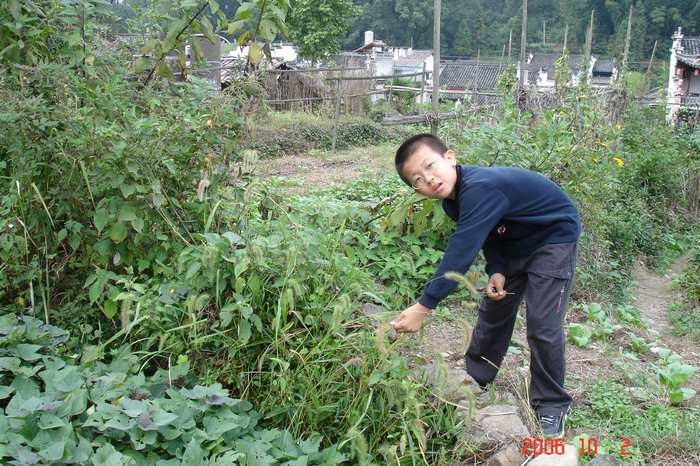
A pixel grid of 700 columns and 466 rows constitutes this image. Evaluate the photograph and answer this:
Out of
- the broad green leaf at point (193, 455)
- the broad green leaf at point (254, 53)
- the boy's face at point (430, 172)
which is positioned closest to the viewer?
the broad green leaf at point (193, 455)

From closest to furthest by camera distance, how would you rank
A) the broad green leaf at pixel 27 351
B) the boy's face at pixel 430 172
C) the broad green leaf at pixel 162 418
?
the broad green leaf at pixel 162 418 → the broad green leaf at pixel 27 351 → the boy's face at pixel 430 172

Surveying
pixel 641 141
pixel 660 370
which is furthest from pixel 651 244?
pixel 660 370

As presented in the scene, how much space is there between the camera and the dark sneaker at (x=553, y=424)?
116 inches

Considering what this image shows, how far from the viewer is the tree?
922 inches

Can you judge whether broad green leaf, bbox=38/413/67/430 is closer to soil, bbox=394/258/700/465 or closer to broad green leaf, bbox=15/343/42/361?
broad green leaf, bbox=15/343/42/361

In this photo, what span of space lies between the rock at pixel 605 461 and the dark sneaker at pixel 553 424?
11.6 inches

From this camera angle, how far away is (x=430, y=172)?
274 cm

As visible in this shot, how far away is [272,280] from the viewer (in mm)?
2797

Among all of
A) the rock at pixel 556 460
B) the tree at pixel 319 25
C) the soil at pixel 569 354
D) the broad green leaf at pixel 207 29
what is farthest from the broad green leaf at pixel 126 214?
the tree at pixel 319 25

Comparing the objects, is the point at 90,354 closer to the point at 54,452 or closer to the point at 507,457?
the point at 54,452

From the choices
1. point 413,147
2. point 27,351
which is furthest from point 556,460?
point 27,351

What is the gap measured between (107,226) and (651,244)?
619cm

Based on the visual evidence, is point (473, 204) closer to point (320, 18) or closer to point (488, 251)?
point (488, 251)

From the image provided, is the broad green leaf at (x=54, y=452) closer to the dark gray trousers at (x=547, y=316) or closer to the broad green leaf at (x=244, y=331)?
the broad green leaf at (x=244, y=331)
